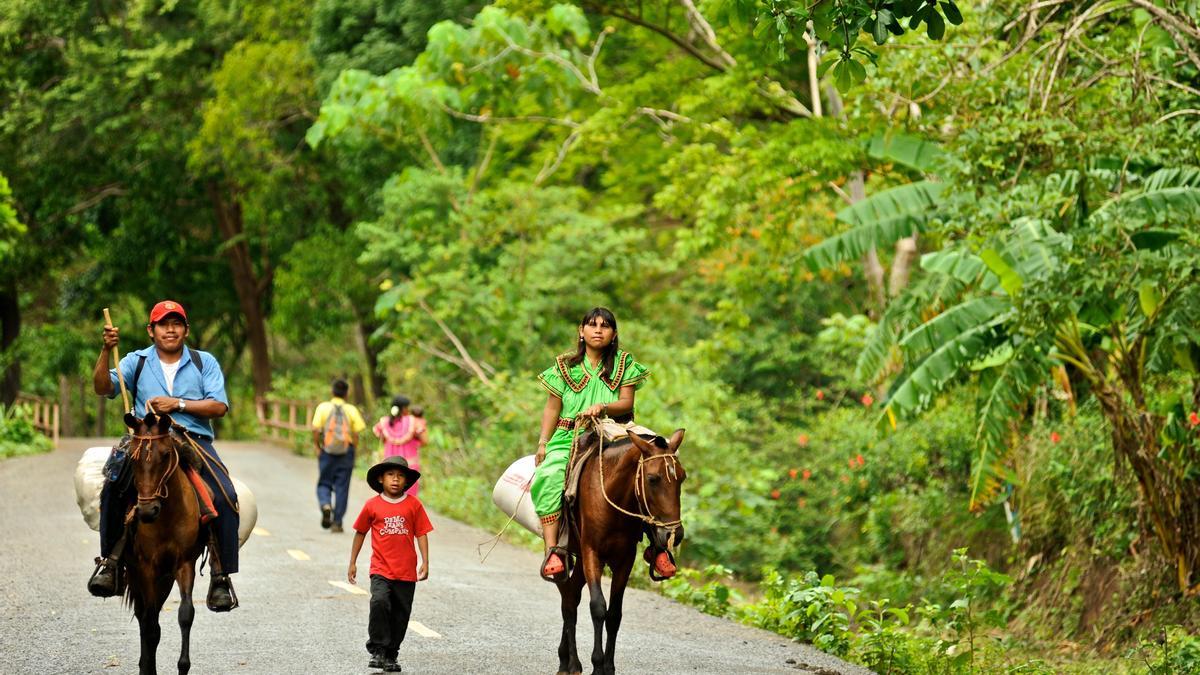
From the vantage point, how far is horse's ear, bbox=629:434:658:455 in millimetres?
8055

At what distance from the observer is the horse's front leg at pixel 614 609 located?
8180 mm

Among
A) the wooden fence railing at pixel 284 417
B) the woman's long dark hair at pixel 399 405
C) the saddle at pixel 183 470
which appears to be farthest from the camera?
the wooden fence railing at pixel 284 417

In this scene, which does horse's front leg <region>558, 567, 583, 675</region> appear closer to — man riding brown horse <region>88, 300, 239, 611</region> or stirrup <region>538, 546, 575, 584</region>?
stirrup <region>538, 546, 575, 584</region>

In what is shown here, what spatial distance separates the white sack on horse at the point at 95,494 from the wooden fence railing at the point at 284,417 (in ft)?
84.4

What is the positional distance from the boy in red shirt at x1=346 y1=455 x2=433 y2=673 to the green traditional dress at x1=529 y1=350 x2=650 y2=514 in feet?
2.51

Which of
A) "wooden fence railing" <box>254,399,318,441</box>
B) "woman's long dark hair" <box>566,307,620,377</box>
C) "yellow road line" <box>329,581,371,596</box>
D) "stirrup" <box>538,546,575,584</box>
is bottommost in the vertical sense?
"wooden fence railing" <box>254,399,318,441</box>

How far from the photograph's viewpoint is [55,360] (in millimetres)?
43469

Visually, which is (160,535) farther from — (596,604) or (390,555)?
(596,604)

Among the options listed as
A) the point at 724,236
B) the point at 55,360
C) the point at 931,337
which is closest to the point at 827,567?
the point at 724,236

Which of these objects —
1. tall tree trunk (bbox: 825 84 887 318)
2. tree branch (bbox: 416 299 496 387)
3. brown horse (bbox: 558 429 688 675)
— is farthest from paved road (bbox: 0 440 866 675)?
tall tree trunk (bbox: 825 84 887 318)

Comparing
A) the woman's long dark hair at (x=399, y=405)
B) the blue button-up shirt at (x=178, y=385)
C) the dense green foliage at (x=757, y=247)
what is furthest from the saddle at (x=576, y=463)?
the woman's long dark hair at (x=399, y=405)

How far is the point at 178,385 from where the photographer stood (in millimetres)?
8430

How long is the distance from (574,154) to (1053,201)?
16981mm

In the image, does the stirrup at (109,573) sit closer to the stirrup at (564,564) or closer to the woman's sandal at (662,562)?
the stirrup at (564,564)
